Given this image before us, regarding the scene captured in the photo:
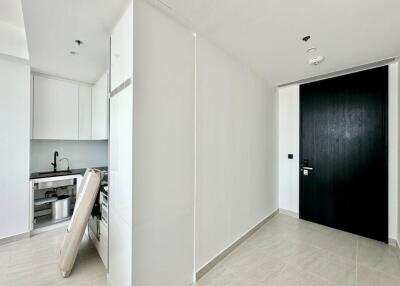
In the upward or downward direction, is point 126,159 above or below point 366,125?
below

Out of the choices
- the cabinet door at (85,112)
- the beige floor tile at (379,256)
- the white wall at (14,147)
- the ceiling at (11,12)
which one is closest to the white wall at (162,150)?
the ceiling at (11,12)

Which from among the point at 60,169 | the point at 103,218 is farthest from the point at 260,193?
the point at 60,169

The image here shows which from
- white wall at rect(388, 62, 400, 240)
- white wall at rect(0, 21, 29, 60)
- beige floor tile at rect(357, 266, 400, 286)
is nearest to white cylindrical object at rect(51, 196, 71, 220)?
white wall at rect(0, 21, 29, 60)

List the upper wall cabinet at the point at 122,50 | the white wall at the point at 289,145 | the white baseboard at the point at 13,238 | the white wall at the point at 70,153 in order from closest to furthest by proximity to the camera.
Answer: the upper wall cabinet at the point at 122,50
the white baseboard at the point at 13,238
the white wall at the point at 70,153
the white wall at the point at 289,145

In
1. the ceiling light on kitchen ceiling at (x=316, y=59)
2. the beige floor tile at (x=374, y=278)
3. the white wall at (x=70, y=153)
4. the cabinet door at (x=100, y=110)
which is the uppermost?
the ceiling light on kitchen ceiling at (x=316, y=59)

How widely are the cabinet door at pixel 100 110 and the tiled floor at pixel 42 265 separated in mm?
1715

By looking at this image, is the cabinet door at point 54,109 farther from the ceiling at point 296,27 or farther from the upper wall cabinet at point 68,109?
the ceiling at point 296,27

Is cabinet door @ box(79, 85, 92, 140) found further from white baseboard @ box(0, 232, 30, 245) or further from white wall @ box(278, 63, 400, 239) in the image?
white wall @ box(278, 63, 400, 239)

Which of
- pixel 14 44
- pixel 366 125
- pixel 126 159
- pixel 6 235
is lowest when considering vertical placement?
pixel 6 235

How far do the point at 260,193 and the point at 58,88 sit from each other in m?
4.01

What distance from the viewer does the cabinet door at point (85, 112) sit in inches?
133

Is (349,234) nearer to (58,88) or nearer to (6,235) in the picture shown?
(6,235)

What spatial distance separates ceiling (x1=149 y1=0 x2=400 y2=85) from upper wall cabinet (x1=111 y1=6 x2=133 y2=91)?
333 millimetres

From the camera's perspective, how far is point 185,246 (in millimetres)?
1729
